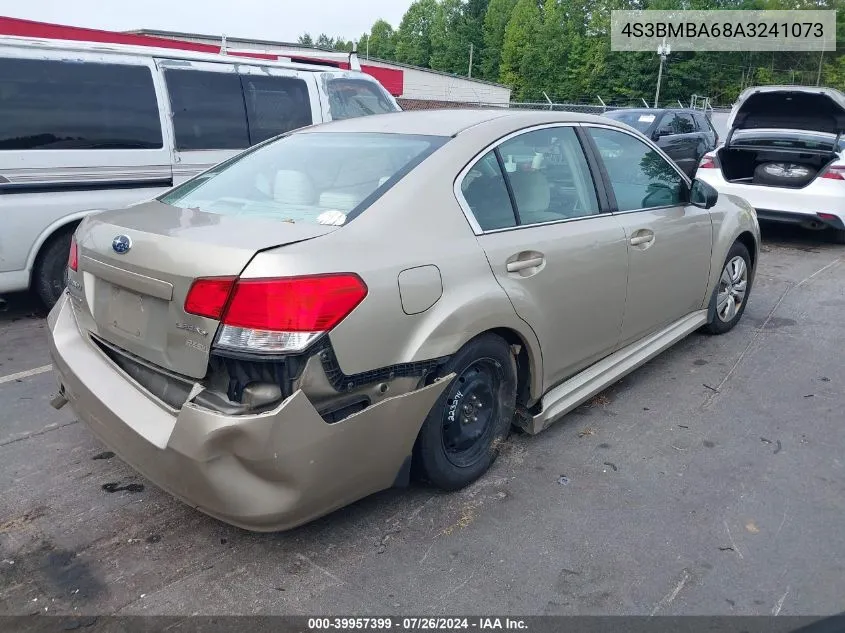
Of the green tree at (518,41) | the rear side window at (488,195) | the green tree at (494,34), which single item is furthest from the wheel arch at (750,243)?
the green tree at (494,34)

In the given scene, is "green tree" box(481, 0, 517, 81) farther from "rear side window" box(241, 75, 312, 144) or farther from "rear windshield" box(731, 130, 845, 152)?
"rear side window" box(241, 75, 312, 144)

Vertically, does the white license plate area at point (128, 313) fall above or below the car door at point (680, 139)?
below

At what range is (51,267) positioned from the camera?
5.26 meters

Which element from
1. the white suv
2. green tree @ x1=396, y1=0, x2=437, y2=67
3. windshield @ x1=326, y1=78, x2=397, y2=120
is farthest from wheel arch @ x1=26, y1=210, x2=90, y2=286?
green tree @ x1=396, y1=0, x2=437, y2=67

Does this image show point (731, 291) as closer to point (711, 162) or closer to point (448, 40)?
point (711, 162)

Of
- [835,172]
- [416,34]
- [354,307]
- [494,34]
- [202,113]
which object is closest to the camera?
[354,307]

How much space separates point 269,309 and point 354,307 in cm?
29

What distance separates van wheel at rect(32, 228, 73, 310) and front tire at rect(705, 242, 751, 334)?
15.7 feet

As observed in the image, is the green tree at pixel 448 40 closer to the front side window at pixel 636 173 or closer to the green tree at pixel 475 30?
the green tree at pixel 475 30

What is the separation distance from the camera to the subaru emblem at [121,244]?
2600 millimetres

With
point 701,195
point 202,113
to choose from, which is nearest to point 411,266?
point 701,195

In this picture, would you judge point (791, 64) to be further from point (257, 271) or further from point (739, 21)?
point (257, 271)

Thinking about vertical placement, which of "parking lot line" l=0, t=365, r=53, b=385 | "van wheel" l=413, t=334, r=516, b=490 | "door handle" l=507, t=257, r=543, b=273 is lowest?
"parking lot line" l=0, t=365, r=53, b=385

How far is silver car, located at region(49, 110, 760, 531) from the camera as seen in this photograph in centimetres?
231
